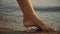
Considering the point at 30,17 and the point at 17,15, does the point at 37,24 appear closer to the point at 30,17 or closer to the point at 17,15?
the point at 30,17

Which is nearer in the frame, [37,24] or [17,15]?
[37,24]

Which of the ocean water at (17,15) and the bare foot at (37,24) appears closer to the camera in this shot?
the bare foot at (37,24)

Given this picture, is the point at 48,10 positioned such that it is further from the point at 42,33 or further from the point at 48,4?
the point at 42,33

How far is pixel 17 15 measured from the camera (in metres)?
1.78

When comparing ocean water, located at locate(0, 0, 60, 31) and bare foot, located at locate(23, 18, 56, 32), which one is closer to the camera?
bare foot, located at locate(23, 18, 56, 32)

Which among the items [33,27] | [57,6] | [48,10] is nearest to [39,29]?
[33,27]

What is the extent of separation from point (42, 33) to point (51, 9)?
89 cm

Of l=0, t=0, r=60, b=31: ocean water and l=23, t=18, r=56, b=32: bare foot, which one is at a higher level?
l=0, t=0, r=60, b=31: ocean water

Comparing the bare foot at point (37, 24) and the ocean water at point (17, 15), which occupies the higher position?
the ocean water at point (17, 15)

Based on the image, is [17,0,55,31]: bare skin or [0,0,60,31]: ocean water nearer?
[17,0,55,31]: bare skin

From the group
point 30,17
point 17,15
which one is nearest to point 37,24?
point 30,17

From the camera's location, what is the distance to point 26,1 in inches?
50.3

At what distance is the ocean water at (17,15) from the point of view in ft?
4.61

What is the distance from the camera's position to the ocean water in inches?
55.3
